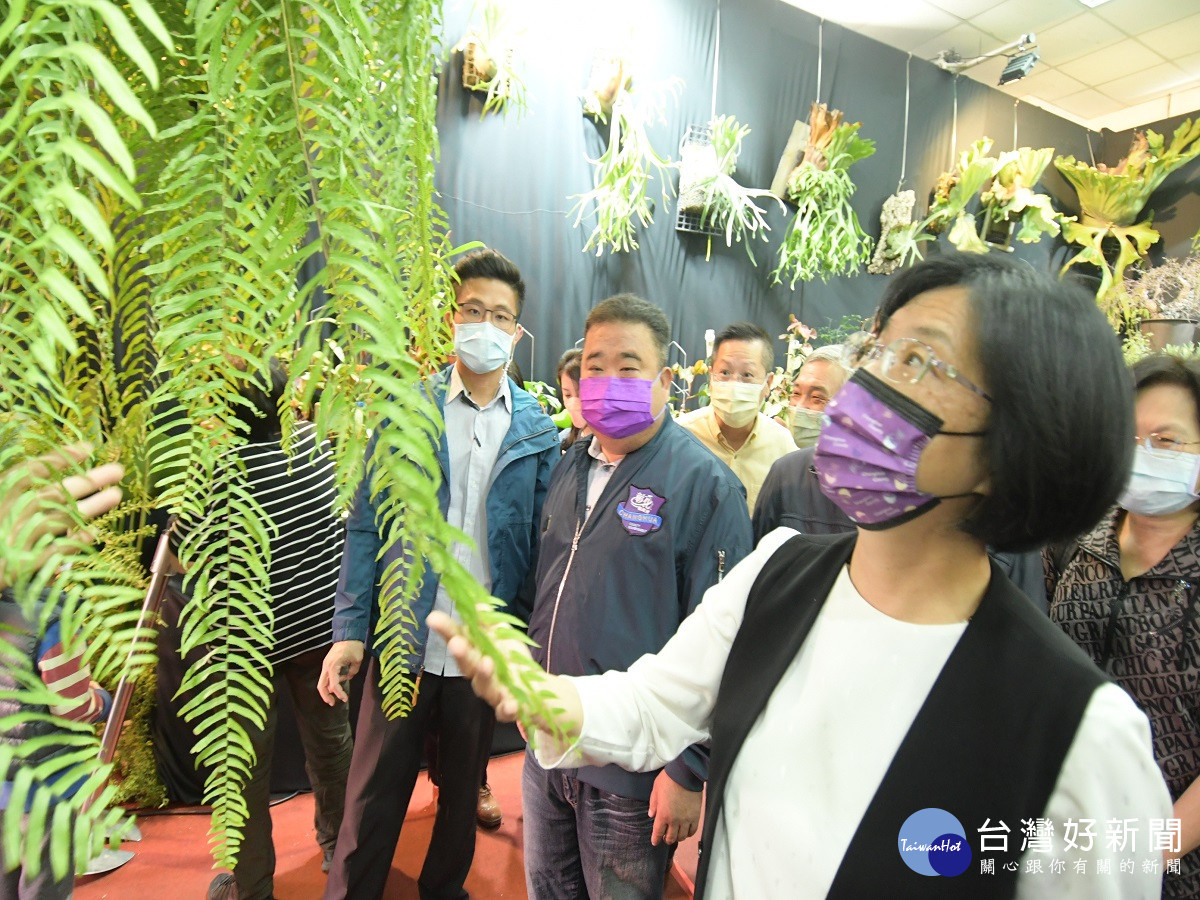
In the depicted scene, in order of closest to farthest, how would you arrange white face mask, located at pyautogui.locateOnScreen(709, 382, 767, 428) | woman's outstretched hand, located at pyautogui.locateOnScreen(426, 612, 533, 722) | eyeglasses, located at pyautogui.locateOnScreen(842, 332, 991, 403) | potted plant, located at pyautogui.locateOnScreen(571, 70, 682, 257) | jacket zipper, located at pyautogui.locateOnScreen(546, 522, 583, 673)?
woman's outstretched hand, located at pyautogui.locateOnScreen(426, 612, 533, 722)
eyeglasses, located at pyautogui.locateOnScreen(842, 332, 991, 403)
jacket zipper, located at pyautogui.locateOnScreen(546, 522, 583, 673)
white face mask, located at pyautogui.locateOnScreen(709, 382, 767, 428)
potted plant, located at pyautogui.locateOnScreen(571, 70, 682, 257)

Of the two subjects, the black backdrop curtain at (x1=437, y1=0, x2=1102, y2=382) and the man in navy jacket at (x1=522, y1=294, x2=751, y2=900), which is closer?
the man in navy jacket at (x1=522, y1=294, x2=751, y2=900)

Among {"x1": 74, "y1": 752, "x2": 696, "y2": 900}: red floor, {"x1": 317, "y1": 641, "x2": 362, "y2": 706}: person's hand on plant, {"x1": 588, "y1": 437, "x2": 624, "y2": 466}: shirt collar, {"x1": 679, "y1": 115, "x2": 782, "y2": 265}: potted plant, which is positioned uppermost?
{"x1": 679, "y1": 115, "x2": 782, "y2": 265}: potted plant

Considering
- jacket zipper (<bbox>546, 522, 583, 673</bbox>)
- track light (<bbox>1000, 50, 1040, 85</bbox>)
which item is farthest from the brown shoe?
track light (<bbox>1000, 50, 1040, 85</bbox>)

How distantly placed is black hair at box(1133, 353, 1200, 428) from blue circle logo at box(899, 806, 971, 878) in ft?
4.20

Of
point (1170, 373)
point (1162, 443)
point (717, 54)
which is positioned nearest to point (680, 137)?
point (717, 54)

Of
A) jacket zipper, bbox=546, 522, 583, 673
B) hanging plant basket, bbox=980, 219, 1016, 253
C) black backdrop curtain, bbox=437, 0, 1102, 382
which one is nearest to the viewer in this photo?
jacket zipper, bbox=546, 522, 583, 673

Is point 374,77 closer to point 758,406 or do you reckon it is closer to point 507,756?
point 758,406

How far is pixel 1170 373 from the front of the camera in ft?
4.77

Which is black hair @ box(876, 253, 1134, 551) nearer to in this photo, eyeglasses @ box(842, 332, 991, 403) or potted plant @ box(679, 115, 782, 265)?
eyeglasses @ box(842, 332, 991, 403)

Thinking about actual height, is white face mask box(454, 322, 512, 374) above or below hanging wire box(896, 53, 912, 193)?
below

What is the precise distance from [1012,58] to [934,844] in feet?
17.8

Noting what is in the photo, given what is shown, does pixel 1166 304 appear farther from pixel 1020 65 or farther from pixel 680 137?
pixel 680 137

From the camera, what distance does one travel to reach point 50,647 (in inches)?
17.1

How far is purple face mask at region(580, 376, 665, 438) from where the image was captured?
60.9 inches
